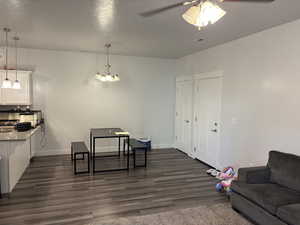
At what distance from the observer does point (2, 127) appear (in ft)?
15.6

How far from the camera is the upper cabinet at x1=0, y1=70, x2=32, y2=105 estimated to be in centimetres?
498

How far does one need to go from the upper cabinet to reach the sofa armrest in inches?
192

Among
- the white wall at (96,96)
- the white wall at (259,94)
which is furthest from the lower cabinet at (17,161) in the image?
the white wall at (259,94)

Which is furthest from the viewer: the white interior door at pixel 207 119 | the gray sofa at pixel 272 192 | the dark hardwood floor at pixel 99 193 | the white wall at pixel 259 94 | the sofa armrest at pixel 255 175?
the white interior door at pixel 207 119

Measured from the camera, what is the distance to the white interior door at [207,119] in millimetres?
4770

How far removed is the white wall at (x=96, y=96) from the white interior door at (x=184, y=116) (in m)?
0.30

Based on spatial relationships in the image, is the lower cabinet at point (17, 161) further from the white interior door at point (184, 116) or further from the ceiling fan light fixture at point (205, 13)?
the white interior door at point (184, 116)

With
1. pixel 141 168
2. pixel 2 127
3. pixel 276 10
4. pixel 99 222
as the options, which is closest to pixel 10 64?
pixel 2 127

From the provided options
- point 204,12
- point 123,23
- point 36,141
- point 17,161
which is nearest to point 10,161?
point 17,161

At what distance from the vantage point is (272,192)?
267cm

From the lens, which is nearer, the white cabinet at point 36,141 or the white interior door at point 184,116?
the white cabinet at point 36,141

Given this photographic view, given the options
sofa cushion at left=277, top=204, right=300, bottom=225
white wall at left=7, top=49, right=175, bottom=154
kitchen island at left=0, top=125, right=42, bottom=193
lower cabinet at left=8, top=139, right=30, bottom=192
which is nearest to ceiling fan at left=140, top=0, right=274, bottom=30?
sofa cushion at left=277, top=204, right=300, bottom=225

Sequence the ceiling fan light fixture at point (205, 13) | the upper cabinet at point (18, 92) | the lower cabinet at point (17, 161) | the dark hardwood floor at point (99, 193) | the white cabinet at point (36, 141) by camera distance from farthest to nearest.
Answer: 1. the white cabinet at point (36, 141)
2. the upper cabinet at point (18, 92)
3. the lower cabinet at point (17, 161)
4. the dark hardwood floor at point (99, 193)
5. the ceiling fan light fixture at point (205, 13)

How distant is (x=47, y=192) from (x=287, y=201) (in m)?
3.46
